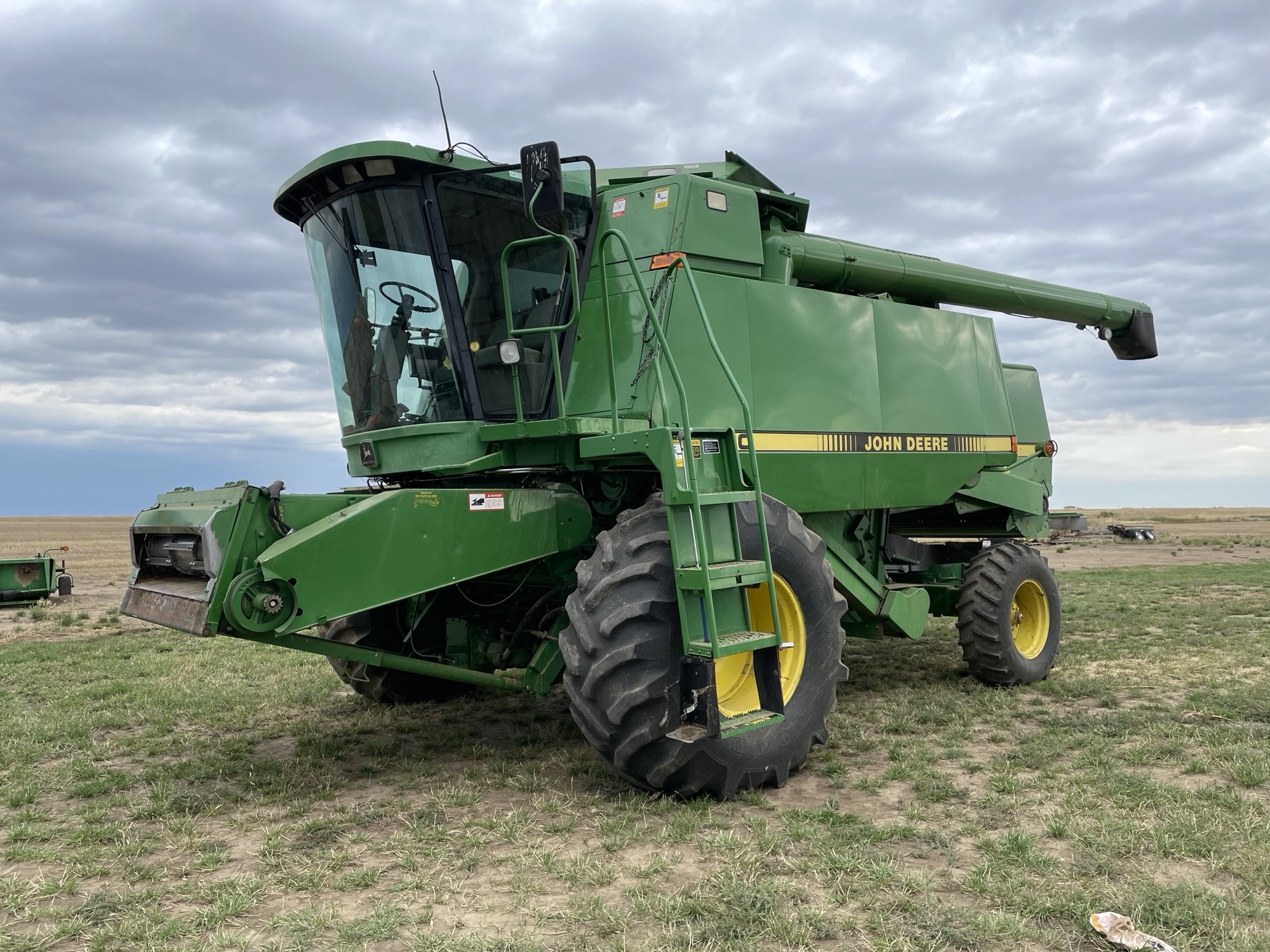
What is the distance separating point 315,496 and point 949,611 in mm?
5372

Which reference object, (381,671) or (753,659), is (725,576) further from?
(381,671)

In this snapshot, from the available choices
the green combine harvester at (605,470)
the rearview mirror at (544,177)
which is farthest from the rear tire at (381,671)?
the rearview mirror at (544,177)

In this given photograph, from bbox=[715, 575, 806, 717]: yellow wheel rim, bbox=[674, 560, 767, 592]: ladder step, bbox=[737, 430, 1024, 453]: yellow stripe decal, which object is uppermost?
bbox=[737, 430, 1024, 453]: yellow stripe decal

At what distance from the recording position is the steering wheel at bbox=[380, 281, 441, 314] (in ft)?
18.0

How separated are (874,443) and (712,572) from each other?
9.48 ft

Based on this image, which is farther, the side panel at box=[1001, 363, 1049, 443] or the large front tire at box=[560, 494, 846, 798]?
the side panel at box=[1001, 363, 1049, 443]

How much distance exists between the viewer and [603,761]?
5.41m

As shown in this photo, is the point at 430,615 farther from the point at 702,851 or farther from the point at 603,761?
the point at 702,851

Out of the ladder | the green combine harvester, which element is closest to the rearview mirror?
the green combine harvester

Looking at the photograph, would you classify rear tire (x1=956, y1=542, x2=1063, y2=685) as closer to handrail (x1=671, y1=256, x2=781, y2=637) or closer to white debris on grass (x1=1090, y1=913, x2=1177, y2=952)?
handrail (x1=671, y1=256, x2=781, y2=637)

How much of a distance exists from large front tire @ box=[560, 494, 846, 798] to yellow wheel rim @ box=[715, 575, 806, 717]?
0.03 m

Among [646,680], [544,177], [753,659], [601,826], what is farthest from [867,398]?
[601,826]

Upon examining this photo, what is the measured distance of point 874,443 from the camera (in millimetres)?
7004

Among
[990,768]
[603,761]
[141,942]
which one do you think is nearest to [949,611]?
[990,768]
